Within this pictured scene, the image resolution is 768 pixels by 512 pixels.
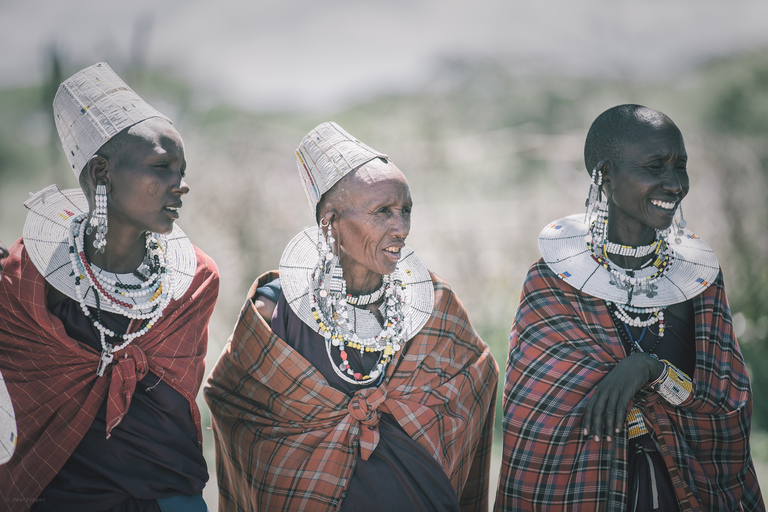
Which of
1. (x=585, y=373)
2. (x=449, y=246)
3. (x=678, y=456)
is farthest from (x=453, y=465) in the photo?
(x=449, y=246)

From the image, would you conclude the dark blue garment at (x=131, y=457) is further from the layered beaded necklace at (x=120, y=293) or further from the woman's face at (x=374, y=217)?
the woman's face at (x=374, y=217)

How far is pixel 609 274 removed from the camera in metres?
3.65

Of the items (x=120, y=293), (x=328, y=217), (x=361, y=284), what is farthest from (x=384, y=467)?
(x=120, y=293)

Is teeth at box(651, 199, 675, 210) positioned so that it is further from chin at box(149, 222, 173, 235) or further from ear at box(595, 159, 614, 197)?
chin at box(149, 222, 173, 235)

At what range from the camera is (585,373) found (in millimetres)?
3461

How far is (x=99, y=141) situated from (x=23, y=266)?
67 centimetres

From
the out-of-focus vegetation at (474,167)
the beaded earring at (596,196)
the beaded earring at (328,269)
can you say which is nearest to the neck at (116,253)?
the beaded earring at (328,269)

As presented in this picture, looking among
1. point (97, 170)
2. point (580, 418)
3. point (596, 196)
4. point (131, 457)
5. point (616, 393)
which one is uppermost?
point (596, 196)

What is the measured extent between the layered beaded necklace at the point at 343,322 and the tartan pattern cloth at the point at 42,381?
89 centimetres

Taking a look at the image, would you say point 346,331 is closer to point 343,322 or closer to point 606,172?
point 343,322

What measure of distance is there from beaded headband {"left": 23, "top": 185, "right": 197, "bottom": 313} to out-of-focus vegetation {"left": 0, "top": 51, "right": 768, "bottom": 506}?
4040mm

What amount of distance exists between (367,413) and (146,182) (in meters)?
1.52

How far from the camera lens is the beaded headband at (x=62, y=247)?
10.2 feet

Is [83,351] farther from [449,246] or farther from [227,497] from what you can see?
[449,246]
